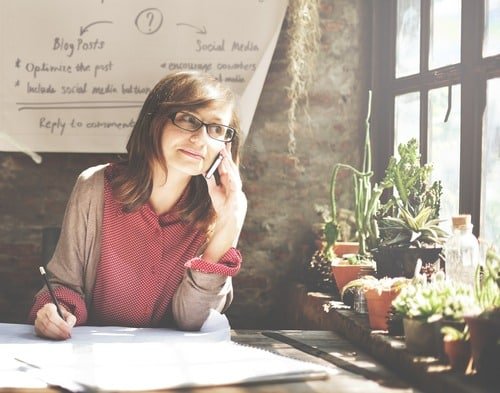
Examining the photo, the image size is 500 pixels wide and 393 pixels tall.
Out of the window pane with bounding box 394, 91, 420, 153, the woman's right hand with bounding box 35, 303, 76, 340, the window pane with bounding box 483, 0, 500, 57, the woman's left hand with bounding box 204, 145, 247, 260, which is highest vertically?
the window pane with bounding box 483, 0, 500, 57

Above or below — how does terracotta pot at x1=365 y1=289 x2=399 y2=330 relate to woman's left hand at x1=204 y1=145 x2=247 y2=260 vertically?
below

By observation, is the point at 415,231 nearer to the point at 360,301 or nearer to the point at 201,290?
the point at 360,301

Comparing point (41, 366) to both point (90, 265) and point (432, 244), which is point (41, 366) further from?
point (432, 244)

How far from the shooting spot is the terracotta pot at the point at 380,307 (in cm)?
234

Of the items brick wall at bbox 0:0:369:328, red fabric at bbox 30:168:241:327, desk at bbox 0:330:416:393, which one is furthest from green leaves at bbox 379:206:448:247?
brick wall at bbox 0:0:369:328

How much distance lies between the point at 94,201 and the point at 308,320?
1.29 m

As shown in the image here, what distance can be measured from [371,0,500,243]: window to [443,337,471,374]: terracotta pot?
108 cm

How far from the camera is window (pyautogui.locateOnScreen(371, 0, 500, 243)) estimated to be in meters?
2.91

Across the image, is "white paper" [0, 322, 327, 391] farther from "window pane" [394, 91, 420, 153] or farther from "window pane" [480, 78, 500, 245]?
"window pane" [394, 91, 420, 153]

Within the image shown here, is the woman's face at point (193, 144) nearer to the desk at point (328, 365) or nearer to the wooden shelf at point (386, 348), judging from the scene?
the desk at point (328, 365)

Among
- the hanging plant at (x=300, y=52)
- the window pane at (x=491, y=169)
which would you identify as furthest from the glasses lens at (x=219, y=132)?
the hanging plant at (x=300, y=52)

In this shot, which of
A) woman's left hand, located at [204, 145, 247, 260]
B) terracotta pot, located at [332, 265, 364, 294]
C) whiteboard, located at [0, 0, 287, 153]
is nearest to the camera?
woman's left hand, located at [204, 145, 247, 260]

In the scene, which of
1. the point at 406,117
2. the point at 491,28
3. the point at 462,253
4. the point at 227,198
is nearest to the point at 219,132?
the point at 227,198

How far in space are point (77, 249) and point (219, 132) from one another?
1.78 ft
